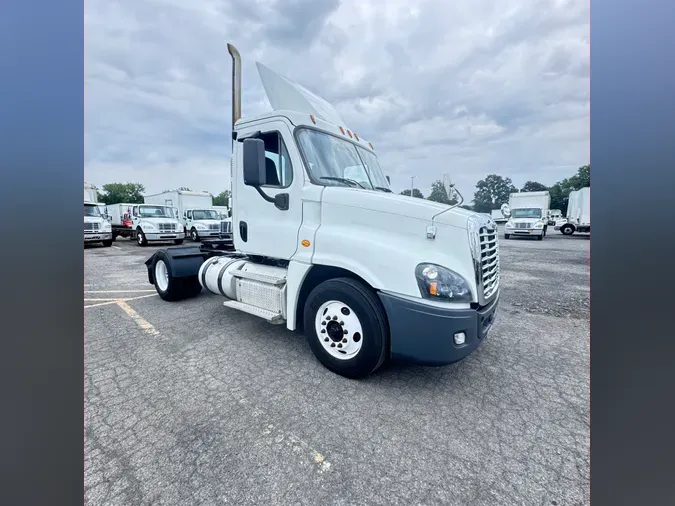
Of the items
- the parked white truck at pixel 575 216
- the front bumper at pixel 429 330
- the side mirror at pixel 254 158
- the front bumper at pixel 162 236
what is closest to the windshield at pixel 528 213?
the parked white truck at pixel 575 216

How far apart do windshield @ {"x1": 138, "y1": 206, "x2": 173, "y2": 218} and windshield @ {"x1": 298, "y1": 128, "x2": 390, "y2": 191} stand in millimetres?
17696

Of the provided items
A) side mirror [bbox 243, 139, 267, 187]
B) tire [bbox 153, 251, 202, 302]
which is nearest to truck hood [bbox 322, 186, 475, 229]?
side mirror [bbox 243, 139, 267, 187]

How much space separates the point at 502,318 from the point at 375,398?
3300 millimetres

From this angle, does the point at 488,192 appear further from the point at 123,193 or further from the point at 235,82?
the point at 123,193

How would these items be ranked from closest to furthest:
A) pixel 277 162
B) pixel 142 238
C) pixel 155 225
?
pixel 277 162
pixel 155 225
pixel 142 238

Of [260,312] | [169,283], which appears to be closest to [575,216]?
[260,312]

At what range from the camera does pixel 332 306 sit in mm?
3057

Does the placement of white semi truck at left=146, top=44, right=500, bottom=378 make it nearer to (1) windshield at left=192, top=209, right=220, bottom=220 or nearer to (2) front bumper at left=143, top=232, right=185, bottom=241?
(2) front bumper at left=143, top=232, right=185, bottom=241

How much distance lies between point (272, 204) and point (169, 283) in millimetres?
3177

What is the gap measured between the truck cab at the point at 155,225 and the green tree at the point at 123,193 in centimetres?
4557

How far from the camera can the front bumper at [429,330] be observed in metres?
2.50

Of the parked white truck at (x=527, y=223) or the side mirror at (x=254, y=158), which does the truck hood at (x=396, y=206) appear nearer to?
the side mirror at (x=254, y=158)

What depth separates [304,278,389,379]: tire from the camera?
109 inches

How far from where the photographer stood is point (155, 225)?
1706 centimetres
